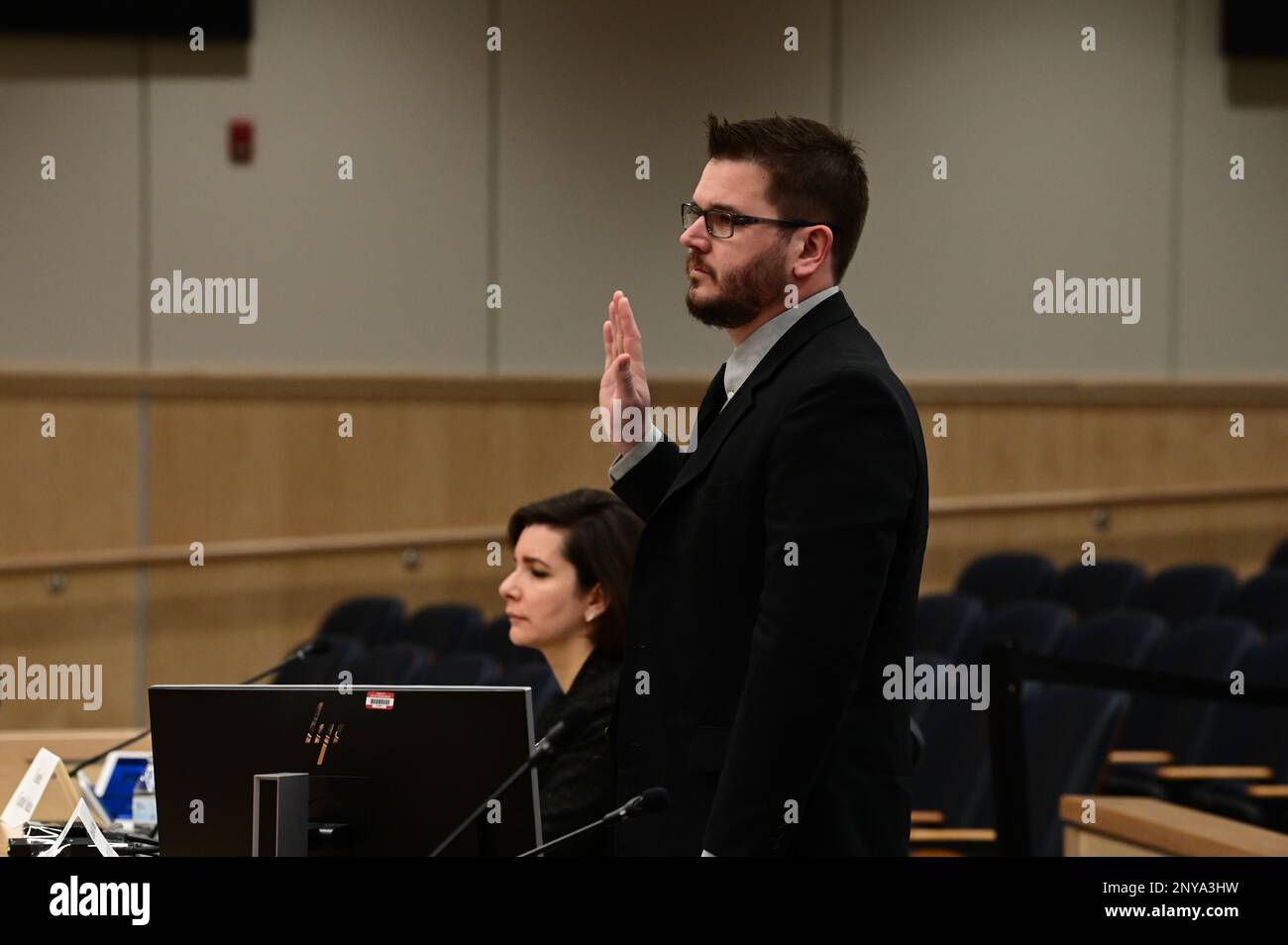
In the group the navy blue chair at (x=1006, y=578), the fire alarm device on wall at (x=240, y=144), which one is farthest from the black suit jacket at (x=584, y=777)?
the fire alarm device on wall at (x=240, y=144)

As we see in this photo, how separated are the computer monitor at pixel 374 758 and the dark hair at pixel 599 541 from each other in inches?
24.8

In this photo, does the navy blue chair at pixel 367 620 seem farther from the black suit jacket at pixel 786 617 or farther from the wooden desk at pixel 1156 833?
the black suit jacket at pixel 786 617

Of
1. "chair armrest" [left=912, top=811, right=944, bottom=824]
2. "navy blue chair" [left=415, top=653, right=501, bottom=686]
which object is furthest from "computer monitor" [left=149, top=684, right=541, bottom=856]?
"navy blue chair" [left=415, top=653, right=501, bottom=686]

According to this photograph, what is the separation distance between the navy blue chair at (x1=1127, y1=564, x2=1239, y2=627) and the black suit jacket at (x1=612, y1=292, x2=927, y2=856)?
10.4 ft

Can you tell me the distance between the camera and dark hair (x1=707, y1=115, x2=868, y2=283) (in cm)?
166

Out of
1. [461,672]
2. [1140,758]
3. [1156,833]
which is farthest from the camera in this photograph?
[461,672]

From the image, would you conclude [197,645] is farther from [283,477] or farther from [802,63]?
[802,63]

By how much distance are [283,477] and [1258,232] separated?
3675 millimetres

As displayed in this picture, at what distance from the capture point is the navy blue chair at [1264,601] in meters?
4.29

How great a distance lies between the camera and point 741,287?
1660 millimetres

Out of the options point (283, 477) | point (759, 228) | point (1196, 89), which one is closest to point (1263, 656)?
point (759, 228)

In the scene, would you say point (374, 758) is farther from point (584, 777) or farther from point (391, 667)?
point (391, 667)

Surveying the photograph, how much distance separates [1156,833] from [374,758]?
3.52 feet

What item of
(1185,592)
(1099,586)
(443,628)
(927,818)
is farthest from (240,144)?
(927,818)
